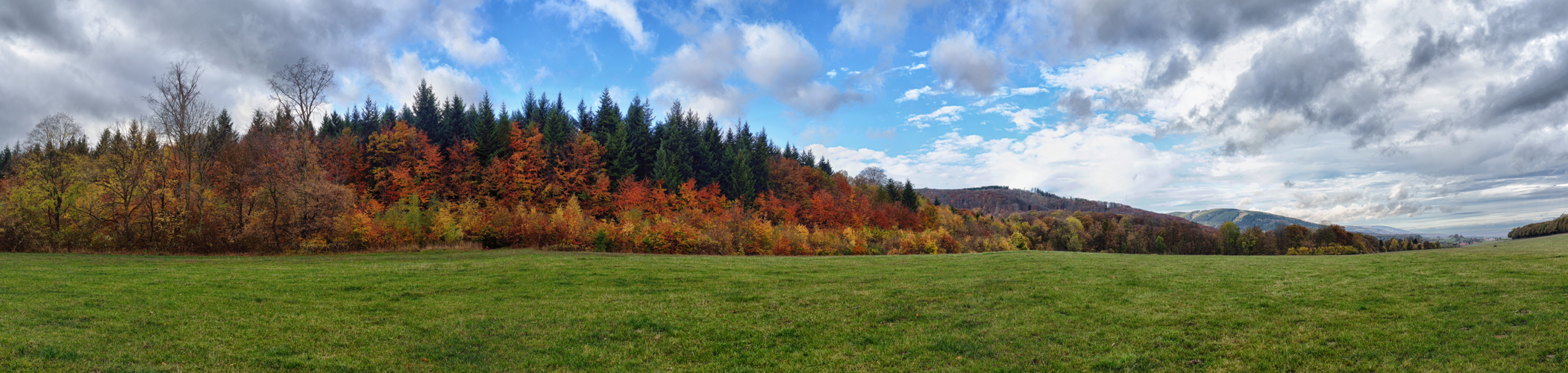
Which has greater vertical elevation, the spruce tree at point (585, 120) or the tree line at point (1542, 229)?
the spruce tree at point (585, 120)

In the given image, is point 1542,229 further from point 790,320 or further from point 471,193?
point 471,193

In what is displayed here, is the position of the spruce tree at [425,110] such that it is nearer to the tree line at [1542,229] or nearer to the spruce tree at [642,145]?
the spruce tree at [642,145]

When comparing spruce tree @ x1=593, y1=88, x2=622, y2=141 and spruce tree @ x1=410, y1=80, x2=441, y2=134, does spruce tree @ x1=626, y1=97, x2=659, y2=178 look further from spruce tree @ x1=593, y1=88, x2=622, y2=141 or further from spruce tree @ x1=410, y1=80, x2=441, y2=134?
spruce tree @ x1=410, y1=80, x2=441, y2=134

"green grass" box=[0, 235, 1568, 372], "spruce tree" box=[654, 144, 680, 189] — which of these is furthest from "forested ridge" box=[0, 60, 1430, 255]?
"green grass" box=[0, 235, 1568, 372]

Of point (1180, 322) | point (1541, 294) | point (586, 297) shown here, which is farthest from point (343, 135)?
point (1541, 294)

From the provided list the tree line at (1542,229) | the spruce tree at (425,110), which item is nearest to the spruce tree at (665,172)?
the spruce tree at (425,110)

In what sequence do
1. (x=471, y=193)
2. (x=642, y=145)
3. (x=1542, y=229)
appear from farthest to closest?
(x=642, y=145) < (x=471, y=193) < (x=1542, y=229)

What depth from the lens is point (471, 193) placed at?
64625 mm

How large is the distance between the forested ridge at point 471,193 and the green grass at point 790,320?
20.8 meters

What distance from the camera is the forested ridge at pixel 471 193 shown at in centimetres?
3972

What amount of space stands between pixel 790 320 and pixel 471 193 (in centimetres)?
Result: 6188

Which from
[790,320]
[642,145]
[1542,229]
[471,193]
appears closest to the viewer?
[790,320]

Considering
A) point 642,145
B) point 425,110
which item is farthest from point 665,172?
point 425,110

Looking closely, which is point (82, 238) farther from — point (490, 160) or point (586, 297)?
point (586, 297)
